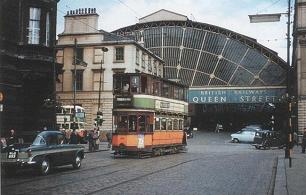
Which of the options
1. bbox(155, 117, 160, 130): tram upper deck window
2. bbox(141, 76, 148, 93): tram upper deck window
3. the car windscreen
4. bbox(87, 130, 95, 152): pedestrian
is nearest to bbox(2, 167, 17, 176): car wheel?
the car windscreen

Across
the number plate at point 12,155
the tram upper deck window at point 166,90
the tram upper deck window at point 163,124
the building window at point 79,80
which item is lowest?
the number plate at point 12,155

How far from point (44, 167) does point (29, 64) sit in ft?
46.1

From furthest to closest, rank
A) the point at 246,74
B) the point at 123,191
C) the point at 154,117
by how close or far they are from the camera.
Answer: the point at 246,74 → the point at 154,117 → the point at 123,191

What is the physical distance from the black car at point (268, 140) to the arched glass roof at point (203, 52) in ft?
106

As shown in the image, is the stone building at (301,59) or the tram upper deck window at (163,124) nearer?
the tram upper deck window at (163,124)

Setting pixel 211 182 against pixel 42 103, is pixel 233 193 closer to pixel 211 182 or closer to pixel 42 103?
pixel 211 182

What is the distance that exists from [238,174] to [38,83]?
57.2 ft

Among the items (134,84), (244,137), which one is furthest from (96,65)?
(134,84)

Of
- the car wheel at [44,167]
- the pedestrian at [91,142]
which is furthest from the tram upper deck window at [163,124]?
the car wheel at [44,167]

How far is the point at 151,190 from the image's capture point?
13.1 m

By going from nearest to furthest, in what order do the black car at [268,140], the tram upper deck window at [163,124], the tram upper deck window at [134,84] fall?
the tram upper deck window at [134,84] < the tram upper deck window at [163,124] < the black car at [268,140]

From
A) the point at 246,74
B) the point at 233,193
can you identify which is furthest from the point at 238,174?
the point at 246,74

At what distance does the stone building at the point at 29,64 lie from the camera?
25.8m

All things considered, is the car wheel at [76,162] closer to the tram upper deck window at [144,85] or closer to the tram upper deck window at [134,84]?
the tram upper deck window at [134,84]
